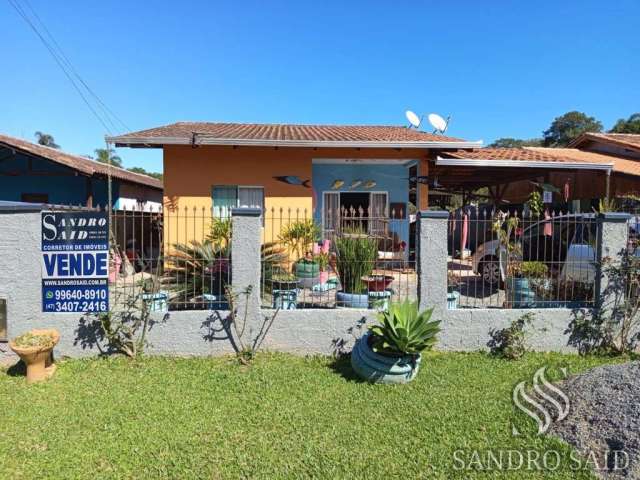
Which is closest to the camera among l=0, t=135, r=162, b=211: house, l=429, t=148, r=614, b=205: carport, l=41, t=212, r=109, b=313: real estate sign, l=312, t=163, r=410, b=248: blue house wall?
l=41, t=212, r=109, b=313: real estate sign

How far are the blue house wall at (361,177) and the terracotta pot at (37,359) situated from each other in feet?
27.9

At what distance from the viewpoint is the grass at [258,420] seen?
318 centimetres

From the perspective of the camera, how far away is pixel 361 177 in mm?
12633

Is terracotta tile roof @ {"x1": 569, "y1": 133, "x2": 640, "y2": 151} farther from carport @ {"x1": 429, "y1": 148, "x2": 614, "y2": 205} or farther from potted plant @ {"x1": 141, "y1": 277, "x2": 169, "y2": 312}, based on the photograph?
potted plant @ {"x1": 141, "y1": 277, "x2": 169, "y2": 312}

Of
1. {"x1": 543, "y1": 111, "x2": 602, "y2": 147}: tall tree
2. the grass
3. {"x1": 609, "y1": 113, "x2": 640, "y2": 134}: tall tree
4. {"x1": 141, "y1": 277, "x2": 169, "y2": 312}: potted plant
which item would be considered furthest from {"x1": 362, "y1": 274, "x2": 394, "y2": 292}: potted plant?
{"x1": 543, "y1": 111, "x2": 602, "y2": 147}: tall tree

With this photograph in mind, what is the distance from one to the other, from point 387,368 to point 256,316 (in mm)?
1764

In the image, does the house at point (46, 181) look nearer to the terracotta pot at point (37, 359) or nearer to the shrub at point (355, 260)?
the terracotta pot at point (37, 359)

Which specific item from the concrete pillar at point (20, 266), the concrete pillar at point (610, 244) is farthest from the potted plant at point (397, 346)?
the concrete pillar at point (20, 266)

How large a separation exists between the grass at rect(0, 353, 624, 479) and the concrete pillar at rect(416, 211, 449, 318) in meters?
0.76

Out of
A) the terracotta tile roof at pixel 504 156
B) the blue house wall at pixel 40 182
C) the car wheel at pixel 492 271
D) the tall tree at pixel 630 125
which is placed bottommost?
the car wheel at pixel 492 271

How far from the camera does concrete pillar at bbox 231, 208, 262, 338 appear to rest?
207 inches

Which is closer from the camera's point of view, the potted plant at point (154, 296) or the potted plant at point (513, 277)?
the potted plant at point (154, 296)

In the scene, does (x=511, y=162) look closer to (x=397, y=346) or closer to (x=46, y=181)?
(x=397, y=346)

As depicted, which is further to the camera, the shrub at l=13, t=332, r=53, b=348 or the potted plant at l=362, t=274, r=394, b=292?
the potted plant at l=362, t=274, r=394, b=292
